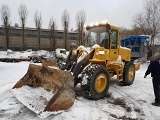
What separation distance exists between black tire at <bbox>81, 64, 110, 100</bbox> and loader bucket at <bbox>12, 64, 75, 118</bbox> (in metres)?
0.88

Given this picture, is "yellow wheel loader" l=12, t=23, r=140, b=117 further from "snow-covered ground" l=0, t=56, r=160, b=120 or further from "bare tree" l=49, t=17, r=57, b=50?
"bare tree" l=49, t=17, r=57, b=50

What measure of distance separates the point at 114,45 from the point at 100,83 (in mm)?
2066

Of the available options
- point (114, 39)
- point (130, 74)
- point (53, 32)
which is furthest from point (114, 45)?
point (53, 32)

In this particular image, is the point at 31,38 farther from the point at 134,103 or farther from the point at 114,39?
the point at 134,103

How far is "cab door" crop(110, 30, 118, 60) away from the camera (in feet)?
28.9

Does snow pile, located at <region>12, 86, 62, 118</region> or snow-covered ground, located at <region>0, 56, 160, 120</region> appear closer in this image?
snow pile, located at <region>12, 86, 62, 118</region>

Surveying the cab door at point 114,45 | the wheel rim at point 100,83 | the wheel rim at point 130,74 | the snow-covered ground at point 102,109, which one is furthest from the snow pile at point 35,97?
the wheel rim at point 130,74

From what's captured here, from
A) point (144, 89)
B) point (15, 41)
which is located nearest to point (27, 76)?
point (144, 89)

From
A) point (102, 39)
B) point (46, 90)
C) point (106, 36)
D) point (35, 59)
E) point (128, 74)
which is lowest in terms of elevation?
point (35, 59)

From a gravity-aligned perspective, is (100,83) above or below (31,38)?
below

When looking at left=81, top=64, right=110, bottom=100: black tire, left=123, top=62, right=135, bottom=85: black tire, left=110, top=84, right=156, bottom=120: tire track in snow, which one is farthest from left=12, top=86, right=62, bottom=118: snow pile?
left=123, top=62, right=135, bottom=85: black tire

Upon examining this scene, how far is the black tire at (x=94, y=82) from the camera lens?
704 centimetres

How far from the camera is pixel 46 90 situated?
691 centimetres

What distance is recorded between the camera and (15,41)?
4791 cm
